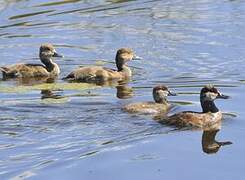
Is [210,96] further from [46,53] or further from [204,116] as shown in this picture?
[46,53]

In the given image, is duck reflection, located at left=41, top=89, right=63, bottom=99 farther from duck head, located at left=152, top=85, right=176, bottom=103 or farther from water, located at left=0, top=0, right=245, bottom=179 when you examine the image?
duck head, located at left=152, top=85, right=176, bottom=103

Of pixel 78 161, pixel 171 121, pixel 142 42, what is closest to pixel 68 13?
pixel 142 42

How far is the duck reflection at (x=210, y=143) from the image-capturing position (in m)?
12.3

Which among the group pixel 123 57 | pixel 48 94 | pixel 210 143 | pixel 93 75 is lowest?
pixel 210 143

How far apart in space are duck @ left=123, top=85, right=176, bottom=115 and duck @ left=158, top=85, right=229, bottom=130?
1.33 ft

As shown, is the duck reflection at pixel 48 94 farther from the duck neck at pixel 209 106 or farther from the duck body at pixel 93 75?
the duck neck at pixel 209 106

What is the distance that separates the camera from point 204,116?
1352 centimetres

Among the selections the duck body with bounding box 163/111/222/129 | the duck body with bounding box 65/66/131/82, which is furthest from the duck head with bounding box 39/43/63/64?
the duck body with bounding box 163/111/222/129

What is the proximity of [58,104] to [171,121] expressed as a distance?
1982 mm

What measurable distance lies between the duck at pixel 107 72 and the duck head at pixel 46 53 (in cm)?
104

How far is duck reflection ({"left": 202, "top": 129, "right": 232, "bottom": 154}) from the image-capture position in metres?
12.3

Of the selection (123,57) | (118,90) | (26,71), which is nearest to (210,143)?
(118,90)

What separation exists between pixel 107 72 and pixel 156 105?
111 inches

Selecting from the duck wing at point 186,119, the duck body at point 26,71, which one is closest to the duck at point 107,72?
the duck body at point 26,71
